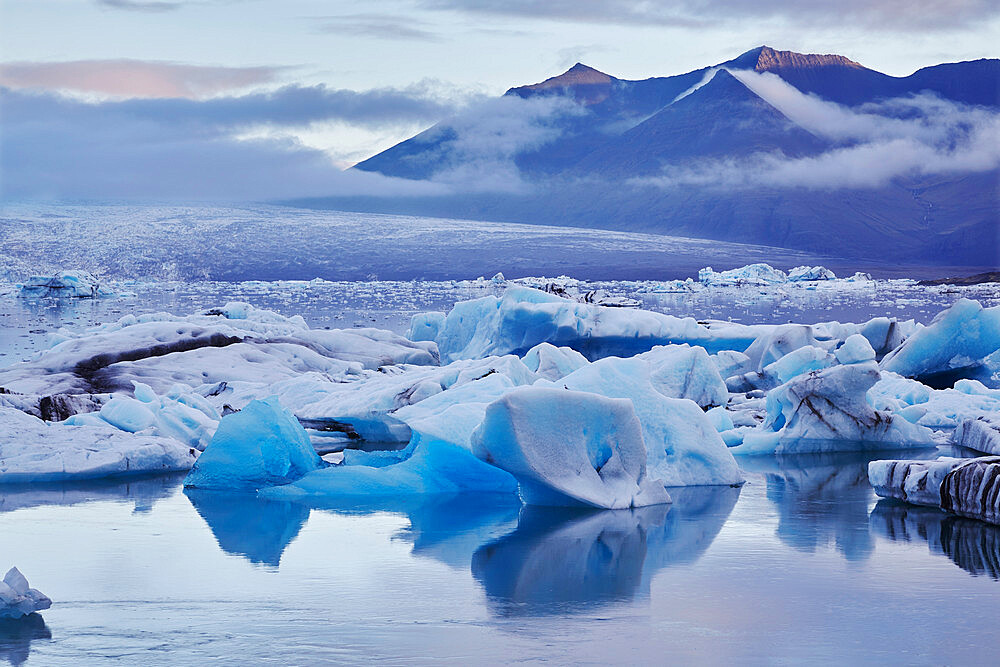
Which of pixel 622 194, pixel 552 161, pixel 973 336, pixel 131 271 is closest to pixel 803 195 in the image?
pixel 622 194

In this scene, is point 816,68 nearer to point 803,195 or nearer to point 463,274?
point 803,195

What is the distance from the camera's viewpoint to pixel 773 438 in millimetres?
8406

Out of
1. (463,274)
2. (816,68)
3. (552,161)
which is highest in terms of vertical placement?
(816,68)

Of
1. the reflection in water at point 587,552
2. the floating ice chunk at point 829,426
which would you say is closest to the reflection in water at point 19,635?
the reflection in water at point 587,552

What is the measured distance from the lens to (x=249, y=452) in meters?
6.66

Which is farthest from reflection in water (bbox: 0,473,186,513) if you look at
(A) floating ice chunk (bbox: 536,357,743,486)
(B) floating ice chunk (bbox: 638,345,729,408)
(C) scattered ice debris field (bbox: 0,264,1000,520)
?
(B) floating ice chunk (bbox: 638,345,729,408)

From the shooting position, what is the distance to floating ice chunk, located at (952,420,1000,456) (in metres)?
7.68

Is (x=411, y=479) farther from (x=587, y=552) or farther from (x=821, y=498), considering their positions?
(x=821, y=498)

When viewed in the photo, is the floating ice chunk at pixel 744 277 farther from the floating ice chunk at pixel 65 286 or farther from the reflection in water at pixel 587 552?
the reflection in water at pixel 587 552

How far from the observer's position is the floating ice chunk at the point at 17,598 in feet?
12.5

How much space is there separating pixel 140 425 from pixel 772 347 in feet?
23.4

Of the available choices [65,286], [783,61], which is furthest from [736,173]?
[65,286]

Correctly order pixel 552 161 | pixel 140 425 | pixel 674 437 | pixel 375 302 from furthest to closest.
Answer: pixel 552 161 → pixel 375 302 → pixel 140 425 → pixel 674 437

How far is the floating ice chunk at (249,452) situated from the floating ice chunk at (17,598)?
2675mm
